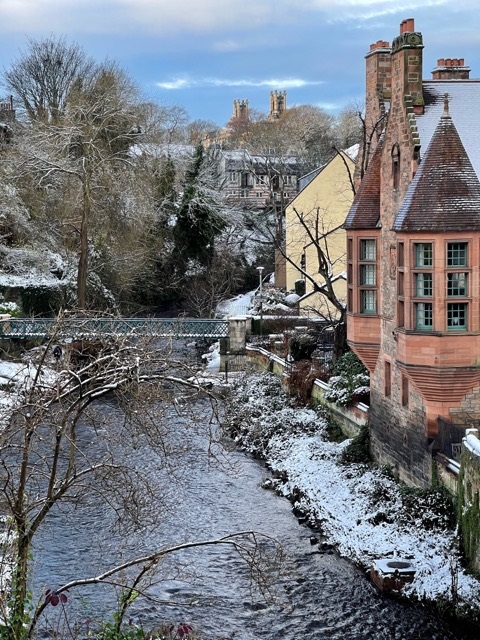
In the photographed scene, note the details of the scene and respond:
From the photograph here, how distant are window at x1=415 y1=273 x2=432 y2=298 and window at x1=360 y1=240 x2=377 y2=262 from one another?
11.3 feet

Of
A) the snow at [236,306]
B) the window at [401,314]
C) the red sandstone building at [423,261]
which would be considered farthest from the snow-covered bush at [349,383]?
the snow at [236,306]

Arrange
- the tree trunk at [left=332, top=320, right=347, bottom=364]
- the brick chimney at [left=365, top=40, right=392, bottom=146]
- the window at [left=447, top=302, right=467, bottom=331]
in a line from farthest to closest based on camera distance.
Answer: the tree trunk at [left=332, top=320, right=347, bottom=364], the brick chimney at [left=365, top=40, right=392, bottom=146], the window at [left=447, top=302, right=467, bottom=331]

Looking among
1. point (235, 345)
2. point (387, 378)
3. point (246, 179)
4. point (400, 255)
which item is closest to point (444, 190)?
point (400, 255)

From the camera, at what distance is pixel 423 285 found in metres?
19.2

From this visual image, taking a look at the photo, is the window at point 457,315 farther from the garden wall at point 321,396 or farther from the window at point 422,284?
the garden wall at point 321,396

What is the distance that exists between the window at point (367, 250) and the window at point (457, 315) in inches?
151

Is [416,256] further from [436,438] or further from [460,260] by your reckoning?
[436,438]

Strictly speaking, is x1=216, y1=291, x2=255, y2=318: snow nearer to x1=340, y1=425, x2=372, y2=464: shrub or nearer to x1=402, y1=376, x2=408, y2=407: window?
x1=340, y1=425, x2=372, y2=464: shrub

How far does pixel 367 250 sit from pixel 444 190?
432 cm

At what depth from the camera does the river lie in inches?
609

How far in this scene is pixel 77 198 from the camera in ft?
144

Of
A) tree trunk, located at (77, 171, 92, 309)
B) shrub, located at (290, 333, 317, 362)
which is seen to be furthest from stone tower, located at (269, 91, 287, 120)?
shrub, located at (290, 333, 317, 362)

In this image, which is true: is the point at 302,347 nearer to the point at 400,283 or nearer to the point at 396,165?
the point at 396,165

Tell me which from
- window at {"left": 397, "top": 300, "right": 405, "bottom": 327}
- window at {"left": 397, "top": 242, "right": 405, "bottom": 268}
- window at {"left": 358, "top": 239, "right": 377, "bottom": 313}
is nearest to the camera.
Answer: window at {"left": 397, "top": 242, "right": 405, "bottom": 268}
